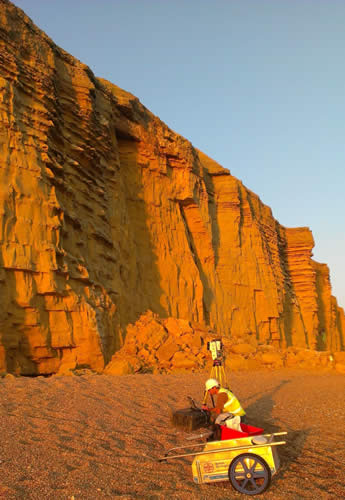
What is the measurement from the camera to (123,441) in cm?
525

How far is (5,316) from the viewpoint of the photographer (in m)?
10.6

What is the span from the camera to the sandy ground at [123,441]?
12.3 feet

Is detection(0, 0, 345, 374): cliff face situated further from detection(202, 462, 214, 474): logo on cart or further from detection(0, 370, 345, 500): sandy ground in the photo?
detection(202, 462, 214, 474): logo on cart

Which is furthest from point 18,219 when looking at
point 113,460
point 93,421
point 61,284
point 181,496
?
point 181,496

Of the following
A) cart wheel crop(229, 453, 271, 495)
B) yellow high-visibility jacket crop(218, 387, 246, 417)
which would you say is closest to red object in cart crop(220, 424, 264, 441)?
yellow high-visibility jacket crop(218, 387, 246, 417)

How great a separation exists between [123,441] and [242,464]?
1.93 meters

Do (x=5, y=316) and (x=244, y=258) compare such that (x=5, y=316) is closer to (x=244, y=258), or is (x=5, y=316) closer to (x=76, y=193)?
(x=76, y=193)

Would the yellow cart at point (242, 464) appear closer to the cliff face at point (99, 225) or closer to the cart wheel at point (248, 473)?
the cart wheel at point (248, 473)

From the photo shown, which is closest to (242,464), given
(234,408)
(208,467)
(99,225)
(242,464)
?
(242,464)

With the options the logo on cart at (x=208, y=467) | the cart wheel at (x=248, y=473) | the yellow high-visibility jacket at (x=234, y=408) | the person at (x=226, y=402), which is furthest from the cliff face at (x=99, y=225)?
the cart wheel at (x=248, y=473)

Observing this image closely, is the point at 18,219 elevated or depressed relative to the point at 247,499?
elevated

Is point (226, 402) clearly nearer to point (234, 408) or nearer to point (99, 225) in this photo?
point (234, 408)

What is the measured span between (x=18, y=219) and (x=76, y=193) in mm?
4005

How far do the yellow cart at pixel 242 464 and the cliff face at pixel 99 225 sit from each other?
7.80 metres
